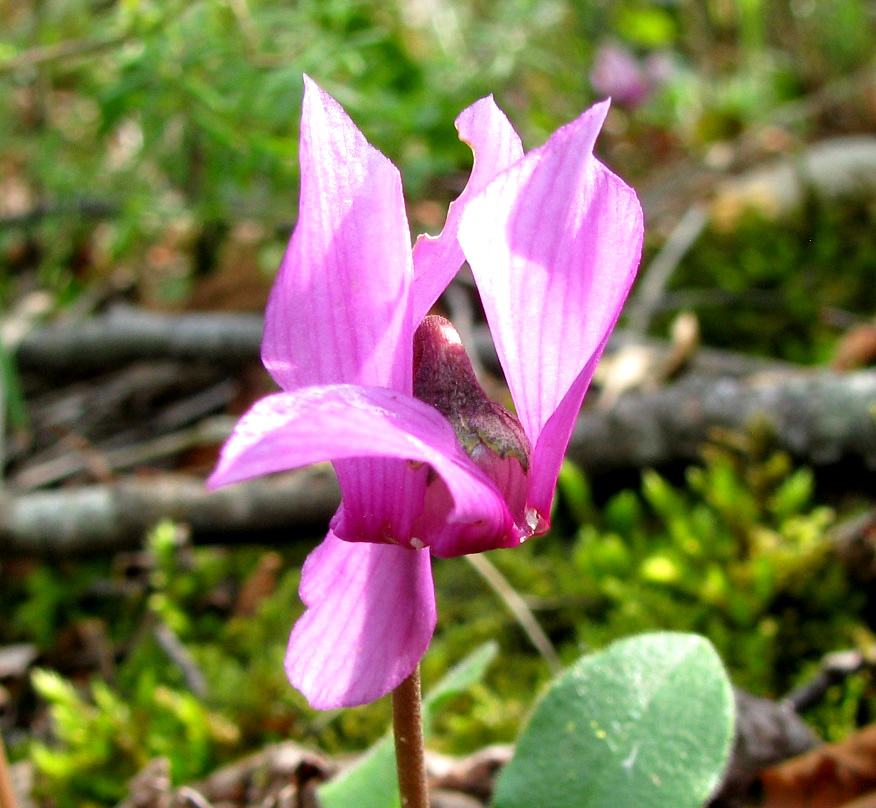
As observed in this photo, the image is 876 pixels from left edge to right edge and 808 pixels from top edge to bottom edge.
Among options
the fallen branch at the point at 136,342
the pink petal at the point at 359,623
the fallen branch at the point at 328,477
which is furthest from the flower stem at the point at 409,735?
the fallen branch at the point at 136,342

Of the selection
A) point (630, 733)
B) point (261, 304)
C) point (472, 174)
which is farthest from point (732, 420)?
point (261, 304)

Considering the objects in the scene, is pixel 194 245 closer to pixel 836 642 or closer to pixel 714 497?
pixel 714 497

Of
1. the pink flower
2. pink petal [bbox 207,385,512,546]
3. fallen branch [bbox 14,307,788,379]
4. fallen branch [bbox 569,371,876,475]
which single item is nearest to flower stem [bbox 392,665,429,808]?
pink petal [bbox 207,385,512,546]

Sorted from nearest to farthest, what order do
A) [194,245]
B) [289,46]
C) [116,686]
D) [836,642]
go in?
1. [836,642]
2. [116,686]
3. [289,46]
4. [194,245]

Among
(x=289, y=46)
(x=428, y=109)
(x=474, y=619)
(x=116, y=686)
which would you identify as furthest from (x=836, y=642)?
(x=289, y=46)

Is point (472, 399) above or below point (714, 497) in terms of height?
above

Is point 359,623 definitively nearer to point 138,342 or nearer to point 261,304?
point 138,342

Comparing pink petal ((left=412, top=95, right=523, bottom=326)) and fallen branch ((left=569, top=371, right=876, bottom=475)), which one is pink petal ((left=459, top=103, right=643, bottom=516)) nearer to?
pink petal ((left=412, top=95, right=523, bottom=326))
